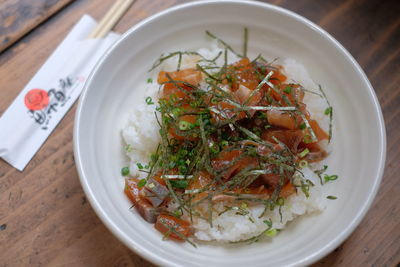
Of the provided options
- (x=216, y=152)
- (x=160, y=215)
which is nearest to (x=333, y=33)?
(x=216, y=152)

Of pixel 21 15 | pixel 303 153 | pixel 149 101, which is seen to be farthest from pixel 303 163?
pixel 21 15

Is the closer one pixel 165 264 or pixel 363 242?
pixel 165 264

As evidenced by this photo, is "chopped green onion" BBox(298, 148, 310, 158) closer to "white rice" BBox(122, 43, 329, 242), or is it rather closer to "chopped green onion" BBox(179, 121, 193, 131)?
"white rice" BBox(122, 43, 329, 242)

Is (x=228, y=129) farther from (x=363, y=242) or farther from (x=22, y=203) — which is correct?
(x=22, y=203)

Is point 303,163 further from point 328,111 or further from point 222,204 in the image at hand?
point 222,204

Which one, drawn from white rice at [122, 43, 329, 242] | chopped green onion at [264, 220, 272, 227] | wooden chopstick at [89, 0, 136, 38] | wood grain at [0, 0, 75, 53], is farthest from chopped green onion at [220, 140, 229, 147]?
wood grain at [0, 0, 75, 53]

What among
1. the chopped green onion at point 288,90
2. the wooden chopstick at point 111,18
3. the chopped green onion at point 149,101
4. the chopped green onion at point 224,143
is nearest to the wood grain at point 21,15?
the wooden chopstick at point 111,18

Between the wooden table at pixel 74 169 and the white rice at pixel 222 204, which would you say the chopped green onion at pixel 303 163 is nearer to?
the white rice at pixel 222 204

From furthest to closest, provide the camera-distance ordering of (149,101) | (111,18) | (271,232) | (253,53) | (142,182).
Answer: (111,18)
(253,53)
(149,101)
(142,182)
(271,232)
